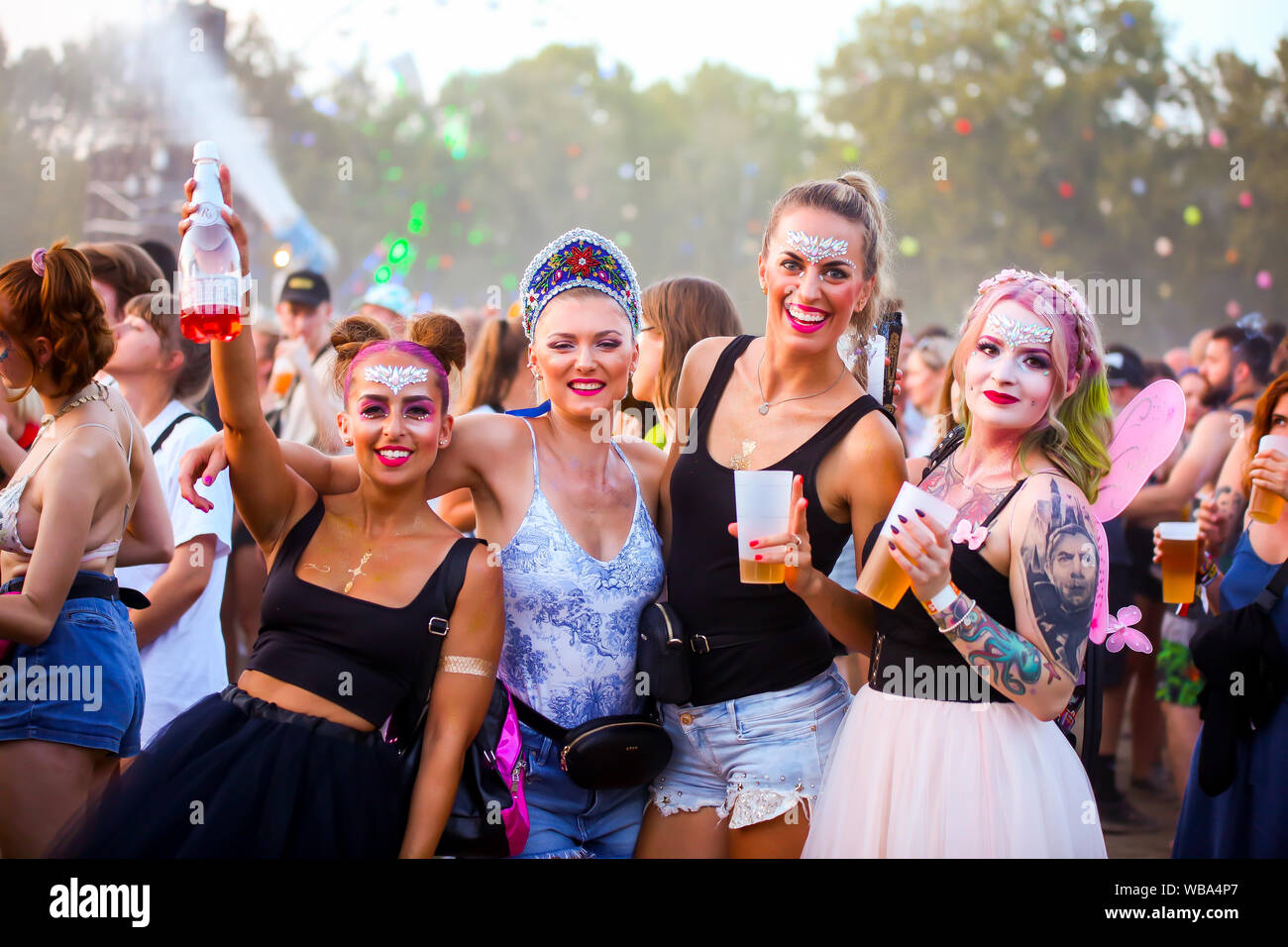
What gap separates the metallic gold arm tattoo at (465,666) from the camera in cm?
266

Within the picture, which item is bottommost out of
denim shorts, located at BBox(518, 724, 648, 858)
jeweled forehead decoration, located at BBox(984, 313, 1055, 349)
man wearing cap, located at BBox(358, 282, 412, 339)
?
denim shorts, located at BBox(518, 724, 648, 858)

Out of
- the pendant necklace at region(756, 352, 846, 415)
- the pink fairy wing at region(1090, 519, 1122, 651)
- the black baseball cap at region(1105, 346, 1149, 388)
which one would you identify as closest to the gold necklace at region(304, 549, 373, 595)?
the pendant necklace at region(756, 352, 846, 415)

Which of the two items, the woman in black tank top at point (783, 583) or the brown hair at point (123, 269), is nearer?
the woman in black tank top at point (783, 583)

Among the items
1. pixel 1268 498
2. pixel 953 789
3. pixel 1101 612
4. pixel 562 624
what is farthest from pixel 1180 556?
pixel 562 624

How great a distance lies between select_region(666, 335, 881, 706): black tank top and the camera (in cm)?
296

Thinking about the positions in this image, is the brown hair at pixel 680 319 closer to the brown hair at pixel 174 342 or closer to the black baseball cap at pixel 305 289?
the brown hair at pixel 174 342

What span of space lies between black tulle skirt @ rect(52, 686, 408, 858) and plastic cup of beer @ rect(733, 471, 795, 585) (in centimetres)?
98

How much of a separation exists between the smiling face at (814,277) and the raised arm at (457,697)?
106 cm

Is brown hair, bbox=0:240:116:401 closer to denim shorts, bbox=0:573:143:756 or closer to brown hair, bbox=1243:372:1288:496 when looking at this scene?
denim shorts, bbox=0:573:143:756

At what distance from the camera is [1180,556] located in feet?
11.5

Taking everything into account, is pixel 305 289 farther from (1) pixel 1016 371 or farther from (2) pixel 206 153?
(1) pixel 1016 371

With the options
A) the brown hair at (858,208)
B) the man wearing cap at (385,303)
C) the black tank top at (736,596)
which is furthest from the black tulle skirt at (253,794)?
the man wearing cap at (385,303)
